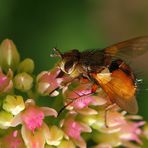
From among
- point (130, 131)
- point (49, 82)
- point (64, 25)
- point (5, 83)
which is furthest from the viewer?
point (64, 25)

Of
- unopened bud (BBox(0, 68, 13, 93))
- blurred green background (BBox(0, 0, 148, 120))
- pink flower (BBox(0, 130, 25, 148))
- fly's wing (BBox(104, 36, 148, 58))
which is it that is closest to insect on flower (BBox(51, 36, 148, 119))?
fly's wing (BBox(104, 36, 148, 58))

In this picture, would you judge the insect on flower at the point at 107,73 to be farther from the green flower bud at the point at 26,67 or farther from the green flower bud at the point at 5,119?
the green flower bud at the point at 5,119

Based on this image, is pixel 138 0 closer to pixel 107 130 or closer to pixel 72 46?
pixel 72 46

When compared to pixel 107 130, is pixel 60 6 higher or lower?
higher

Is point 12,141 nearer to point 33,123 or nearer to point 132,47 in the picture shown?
point 33,123

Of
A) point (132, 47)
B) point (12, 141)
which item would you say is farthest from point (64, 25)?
point (12, 141)

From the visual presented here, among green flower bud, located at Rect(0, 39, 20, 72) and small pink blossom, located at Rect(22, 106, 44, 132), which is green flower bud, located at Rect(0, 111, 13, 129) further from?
green flower bud, located at Rect(0, 39, 20, 72)

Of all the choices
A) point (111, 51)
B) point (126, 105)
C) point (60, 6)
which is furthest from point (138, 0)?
point (126, 105)
